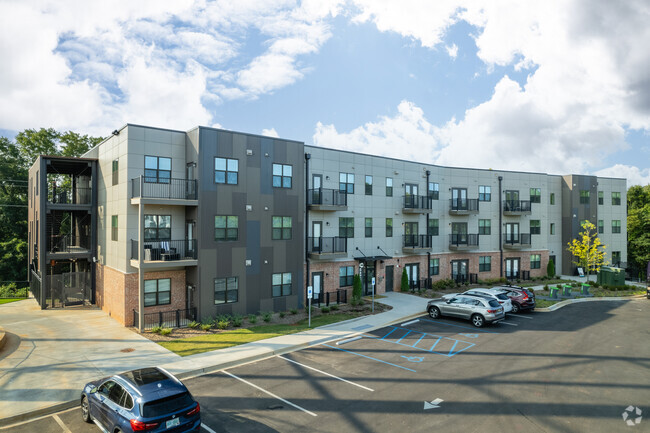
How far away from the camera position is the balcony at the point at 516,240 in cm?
3759

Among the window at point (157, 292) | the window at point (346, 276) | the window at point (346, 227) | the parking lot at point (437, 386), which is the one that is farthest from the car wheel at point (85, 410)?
the window at point (346, 227)

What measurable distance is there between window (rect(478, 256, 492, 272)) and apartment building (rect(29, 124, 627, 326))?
0.58 ft

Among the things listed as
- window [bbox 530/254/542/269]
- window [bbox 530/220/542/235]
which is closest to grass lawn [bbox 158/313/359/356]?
window [bbox 530/254/542/269]

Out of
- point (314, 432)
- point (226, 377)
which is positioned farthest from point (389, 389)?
point (226, 377)

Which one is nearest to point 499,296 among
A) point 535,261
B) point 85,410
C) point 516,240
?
point 516,240

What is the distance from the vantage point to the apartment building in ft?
68.3

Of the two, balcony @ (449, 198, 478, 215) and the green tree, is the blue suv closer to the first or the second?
balcony @ (449, 198, 478, 215)

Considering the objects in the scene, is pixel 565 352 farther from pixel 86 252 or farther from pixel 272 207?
pixel 86 252

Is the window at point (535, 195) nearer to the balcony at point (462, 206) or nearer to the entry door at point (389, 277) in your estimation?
the balcony at point (462, 206)

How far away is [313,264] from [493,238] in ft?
66.5

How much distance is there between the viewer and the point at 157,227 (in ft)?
69.2

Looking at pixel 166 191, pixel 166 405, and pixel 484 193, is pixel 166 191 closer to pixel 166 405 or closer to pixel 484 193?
pixel 166 405

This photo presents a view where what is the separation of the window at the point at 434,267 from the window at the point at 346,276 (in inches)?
343

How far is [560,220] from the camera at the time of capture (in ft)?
137
